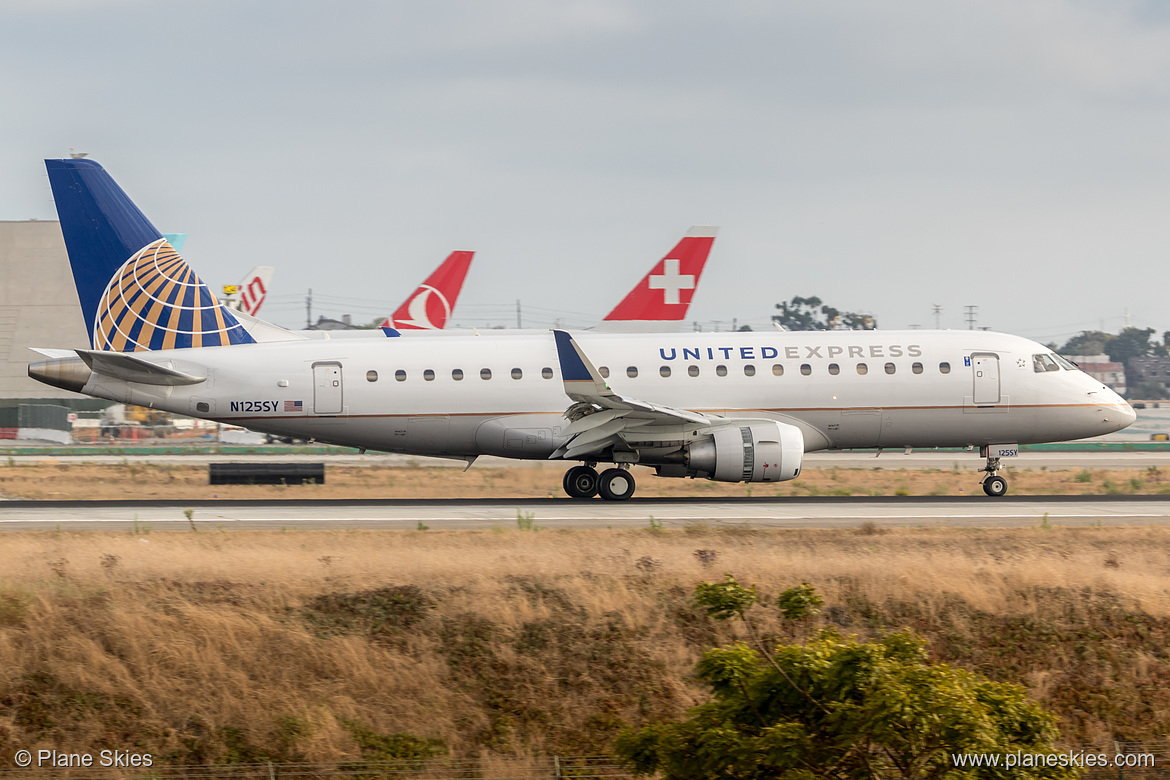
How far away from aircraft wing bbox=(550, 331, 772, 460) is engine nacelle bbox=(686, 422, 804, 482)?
2.04 ft

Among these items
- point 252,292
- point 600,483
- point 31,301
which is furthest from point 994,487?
point 31,301

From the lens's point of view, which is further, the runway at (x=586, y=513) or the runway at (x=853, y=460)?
the runway at (x=853, y=460)

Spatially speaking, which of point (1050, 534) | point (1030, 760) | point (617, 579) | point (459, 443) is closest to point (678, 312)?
point (459, 443)

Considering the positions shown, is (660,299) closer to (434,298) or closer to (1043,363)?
(434,298)

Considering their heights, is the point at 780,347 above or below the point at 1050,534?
above

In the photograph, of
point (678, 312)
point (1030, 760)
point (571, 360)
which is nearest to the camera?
point (1030, 760)

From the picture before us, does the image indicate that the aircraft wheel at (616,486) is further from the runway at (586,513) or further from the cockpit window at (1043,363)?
the cockpit window at (1043,363)

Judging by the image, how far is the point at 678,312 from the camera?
39.0 m

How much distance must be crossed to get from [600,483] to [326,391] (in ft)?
23.8

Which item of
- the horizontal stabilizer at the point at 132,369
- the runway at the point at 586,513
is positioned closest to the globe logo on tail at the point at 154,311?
the horizontal stabilizer at the point at 132,369

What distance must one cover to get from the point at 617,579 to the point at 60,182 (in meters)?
18.6

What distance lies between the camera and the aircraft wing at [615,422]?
25.2 meters

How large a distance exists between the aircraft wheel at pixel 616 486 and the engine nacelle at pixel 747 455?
81.9 inches

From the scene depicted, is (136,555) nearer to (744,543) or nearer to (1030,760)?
(744,543)
